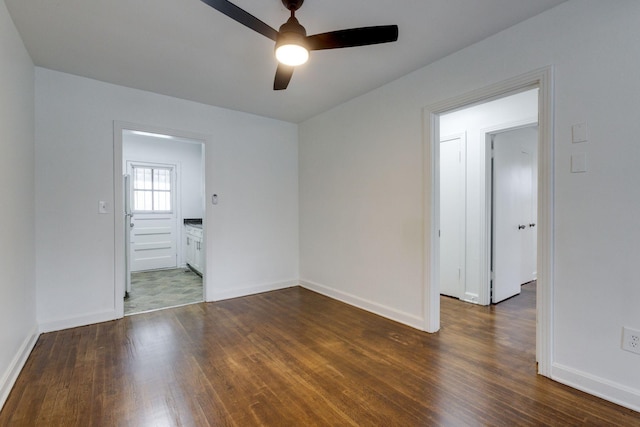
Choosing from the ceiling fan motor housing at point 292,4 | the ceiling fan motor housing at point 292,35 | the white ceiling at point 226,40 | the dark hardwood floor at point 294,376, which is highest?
the white ceiling at point 226,40

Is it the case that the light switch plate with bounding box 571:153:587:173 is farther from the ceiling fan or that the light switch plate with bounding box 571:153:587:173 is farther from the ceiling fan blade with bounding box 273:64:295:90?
the ceiling fan blade with bounding box 273:64:295:90

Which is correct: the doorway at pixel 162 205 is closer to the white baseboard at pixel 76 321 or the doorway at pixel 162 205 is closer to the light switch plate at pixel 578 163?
the white baseboard at pixel 76 321

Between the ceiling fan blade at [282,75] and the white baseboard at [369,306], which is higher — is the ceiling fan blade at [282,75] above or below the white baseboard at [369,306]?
above

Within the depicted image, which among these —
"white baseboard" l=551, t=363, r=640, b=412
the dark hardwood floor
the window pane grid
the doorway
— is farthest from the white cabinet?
"white baseboard" l=551, t=363, r=640, b=412

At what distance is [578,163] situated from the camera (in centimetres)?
185

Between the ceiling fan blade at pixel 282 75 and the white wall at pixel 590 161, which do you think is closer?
the white wall at pixel 590 161

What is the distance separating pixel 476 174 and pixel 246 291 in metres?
3.18

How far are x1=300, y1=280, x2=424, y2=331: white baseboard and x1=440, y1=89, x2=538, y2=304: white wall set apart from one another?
114cm

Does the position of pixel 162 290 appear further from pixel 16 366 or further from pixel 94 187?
pixel 16 366

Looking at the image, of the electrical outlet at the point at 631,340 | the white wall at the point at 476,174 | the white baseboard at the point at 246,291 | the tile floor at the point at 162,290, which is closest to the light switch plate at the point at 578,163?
the electrical outlet at the point at 631,340

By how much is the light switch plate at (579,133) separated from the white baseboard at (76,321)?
13.5 ft

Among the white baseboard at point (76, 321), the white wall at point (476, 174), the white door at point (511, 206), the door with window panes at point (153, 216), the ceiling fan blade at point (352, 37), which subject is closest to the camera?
the ceiling fan blade at point (352, 37)

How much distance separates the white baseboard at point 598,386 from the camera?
1662 millimetres

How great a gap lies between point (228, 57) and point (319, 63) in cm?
77
